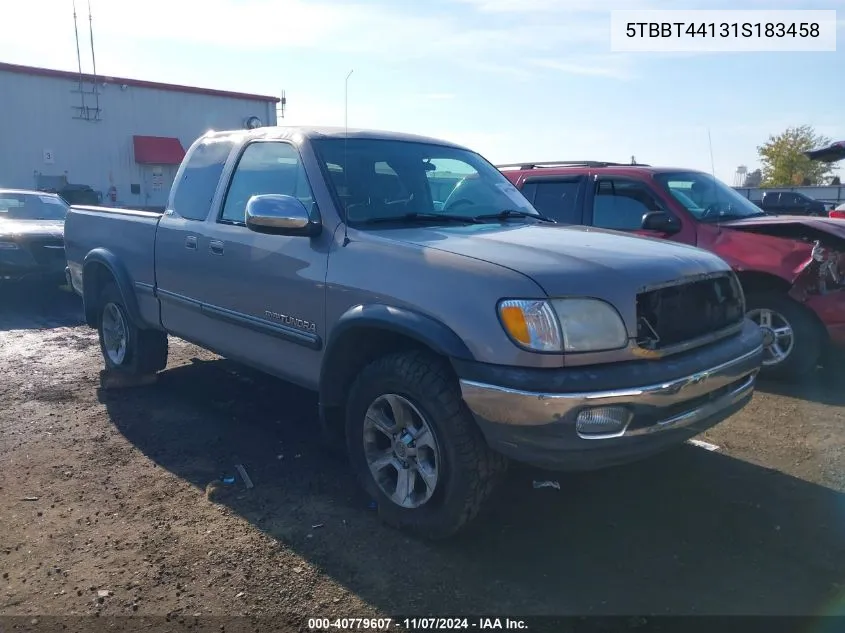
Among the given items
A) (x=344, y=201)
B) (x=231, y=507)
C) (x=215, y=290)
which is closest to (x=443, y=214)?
(x=344, y=201)

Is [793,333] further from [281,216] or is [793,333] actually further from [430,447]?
Answer: [281,216]

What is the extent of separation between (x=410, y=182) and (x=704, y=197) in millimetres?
3548

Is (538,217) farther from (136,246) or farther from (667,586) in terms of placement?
(136,246)

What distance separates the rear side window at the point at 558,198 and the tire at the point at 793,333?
1.78 meters

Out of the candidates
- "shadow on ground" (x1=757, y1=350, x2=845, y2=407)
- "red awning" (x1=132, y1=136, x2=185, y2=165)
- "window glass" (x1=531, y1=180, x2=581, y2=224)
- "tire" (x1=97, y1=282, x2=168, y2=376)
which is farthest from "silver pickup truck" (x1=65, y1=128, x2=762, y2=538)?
"red awning" (x1=132, y1=136, x2=185, y2=165)

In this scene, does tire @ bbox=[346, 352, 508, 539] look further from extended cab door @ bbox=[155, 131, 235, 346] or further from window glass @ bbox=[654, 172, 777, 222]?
window glass @ bbox=[654, 172, 777, 222]

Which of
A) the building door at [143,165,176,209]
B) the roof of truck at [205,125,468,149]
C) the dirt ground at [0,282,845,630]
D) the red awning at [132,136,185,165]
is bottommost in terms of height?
the dirt ground at [0,282,845,630]

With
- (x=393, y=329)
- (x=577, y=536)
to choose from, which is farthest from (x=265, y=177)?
(x=577, y=536)

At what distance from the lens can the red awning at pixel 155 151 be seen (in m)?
27.5

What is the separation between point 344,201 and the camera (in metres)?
3.88

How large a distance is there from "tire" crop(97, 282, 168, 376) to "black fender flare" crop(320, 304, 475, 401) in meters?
2.73

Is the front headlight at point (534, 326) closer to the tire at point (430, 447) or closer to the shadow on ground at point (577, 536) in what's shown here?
the tire at point (430, 447)

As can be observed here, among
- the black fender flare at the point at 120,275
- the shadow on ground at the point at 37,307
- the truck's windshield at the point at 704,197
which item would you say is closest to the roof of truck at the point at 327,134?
the black fender flare at the point at 120,275

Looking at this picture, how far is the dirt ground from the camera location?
2.95 m
